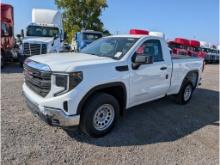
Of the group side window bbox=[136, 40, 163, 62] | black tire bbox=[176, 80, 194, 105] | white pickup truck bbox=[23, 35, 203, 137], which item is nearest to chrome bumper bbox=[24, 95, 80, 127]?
white pickup truck bbox=[23, 35, 203, 137]

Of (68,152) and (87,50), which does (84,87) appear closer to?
(68,152)

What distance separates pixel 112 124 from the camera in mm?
4812

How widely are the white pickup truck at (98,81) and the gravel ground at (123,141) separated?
15.3 inches

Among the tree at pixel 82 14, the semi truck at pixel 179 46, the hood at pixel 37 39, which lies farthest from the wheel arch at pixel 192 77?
the tree at pixel 82 14

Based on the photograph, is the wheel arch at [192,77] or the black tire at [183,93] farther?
the wheel arch at [192,77]

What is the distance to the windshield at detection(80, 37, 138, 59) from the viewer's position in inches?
199

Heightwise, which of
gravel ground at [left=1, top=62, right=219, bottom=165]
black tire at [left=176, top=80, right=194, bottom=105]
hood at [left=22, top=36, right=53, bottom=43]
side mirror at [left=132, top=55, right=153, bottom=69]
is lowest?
gravel ground at [left=1, top=62, right=219, bottom=165]

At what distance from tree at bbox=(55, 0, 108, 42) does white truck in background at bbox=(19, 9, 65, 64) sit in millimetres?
19192

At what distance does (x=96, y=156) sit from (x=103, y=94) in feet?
3.58

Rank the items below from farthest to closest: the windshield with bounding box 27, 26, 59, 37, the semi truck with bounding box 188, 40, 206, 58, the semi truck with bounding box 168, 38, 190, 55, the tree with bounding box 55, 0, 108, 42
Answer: the tree with bounding box 55, 0, 108, 42 < the semi truck with bounding box 188, 40, 206, 58 < the semi truck with bounding box 168, 38, 190, 55 < the windshield with bounding box 27, 26, 59, 37

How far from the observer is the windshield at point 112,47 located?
5.05 meters

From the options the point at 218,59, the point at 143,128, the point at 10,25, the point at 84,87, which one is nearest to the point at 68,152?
the point at 84,87

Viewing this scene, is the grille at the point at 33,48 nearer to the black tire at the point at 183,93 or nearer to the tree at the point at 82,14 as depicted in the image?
the black tire at the point at 183,93

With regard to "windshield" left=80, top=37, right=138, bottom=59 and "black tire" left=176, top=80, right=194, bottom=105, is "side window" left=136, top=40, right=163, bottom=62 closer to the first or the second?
"windshield" left=80, top=37, right=138, bottom=59
